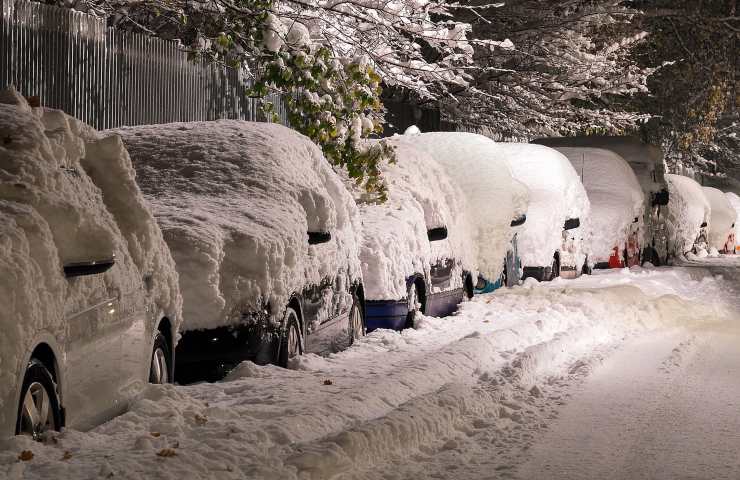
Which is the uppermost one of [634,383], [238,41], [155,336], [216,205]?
[238,41]

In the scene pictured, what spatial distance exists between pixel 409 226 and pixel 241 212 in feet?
13.1

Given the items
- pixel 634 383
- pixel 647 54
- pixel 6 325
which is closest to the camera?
pixel 6 325

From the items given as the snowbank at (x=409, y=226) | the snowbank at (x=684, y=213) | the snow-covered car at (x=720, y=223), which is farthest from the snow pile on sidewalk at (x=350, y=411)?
the snow-covered car at (x=720, y=223)

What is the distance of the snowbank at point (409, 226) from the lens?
12414 millimetres

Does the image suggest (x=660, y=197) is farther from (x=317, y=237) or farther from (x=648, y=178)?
(x=317, y=237)

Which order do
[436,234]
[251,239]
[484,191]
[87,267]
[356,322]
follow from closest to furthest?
[87,267] < [251,239] < [356,322] < [436,234] < [484,191]

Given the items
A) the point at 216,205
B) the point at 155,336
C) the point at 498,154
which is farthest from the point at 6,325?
the point at 498,154

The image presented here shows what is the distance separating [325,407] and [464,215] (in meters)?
7.83

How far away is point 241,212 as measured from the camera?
9258mm

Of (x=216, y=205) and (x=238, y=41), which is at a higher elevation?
(x=238, y=41)

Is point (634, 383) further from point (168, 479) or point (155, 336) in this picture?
point (168, 479)

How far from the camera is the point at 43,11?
12.6 meters

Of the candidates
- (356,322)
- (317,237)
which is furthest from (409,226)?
(317,237)

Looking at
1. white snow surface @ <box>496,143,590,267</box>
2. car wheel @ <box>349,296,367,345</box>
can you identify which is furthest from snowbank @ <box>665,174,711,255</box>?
car wheel @ <box>349,296,367,345</box>
